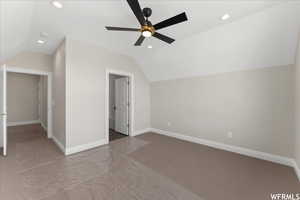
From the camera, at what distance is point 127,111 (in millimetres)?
4688

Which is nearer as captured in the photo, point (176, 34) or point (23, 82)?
point (176, 34)

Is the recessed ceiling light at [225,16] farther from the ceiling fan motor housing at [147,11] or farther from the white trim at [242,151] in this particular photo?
the white trim at [242,151]

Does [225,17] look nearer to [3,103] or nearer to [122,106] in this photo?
[122,106]

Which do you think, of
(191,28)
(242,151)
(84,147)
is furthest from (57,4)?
(242,151)

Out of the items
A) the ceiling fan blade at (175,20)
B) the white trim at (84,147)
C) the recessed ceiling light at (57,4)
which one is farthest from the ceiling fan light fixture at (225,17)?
the white trim at (84,147)

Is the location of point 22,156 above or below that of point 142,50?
below

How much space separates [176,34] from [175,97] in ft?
7.25

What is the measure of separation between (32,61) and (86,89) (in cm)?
239

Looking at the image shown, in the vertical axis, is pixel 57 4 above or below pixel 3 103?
above

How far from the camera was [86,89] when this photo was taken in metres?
3.38

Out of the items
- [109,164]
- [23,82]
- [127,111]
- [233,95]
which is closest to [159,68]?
[127,111]

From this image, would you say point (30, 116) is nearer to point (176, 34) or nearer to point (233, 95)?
point (176, 34)

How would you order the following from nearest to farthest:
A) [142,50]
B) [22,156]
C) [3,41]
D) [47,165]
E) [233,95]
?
[3,41] < [47,165] < [22,156] < [233,95] < [142,50]

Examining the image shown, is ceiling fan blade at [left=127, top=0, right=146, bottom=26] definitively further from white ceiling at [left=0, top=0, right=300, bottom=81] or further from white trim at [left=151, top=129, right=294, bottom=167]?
white trim at [left=151, top=129, right=294, bottom=167]
